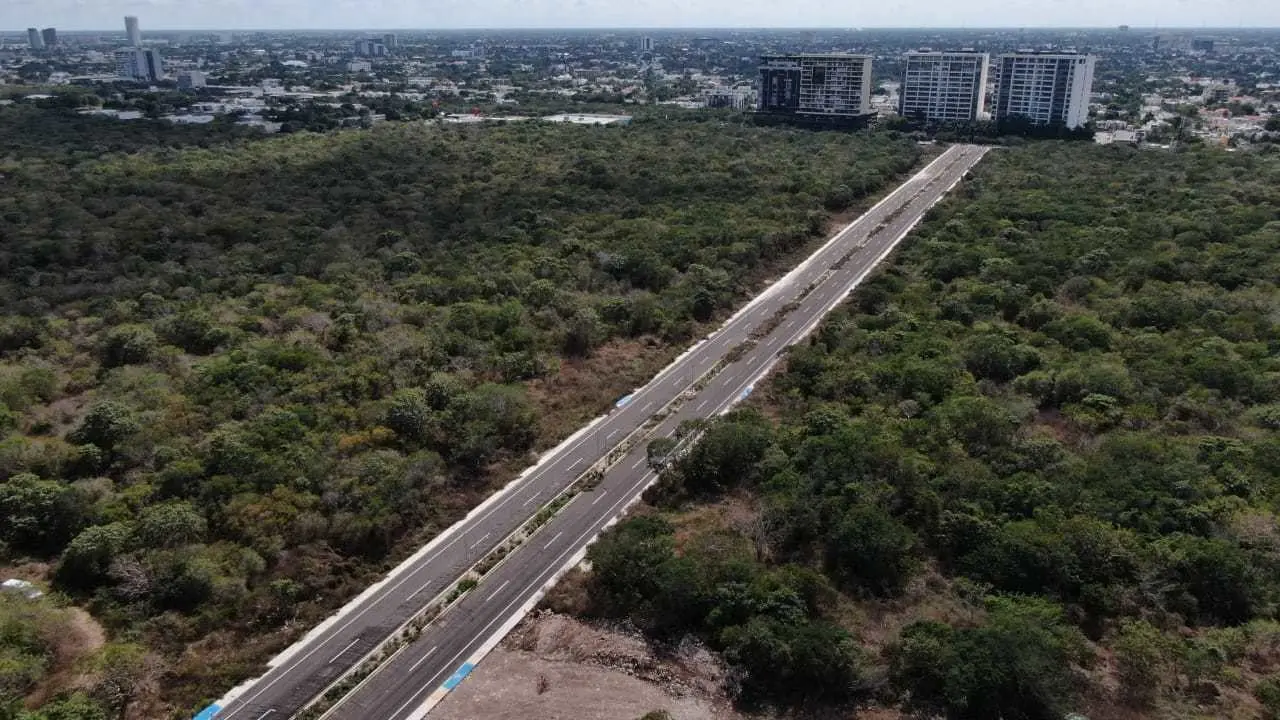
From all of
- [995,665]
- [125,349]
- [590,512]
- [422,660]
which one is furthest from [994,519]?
[125,349]

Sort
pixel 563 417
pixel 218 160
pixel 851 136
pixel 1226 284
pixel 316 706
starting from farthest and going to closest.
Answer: pixel 851 136 → pixel 218 160 → pixel 1226 284 → pixel 563 417 → pixel 316 706

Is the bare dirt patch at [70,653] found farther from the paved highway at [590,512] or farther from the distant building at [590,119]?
the distant building at [590,119]

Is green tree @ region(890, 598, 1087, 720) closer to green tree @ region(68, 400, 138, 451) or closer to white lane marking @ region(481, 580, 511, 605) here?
white lane marking @ region(481, 580, 511, 605)

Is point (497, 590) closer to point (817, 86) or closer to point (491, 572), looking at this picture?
point (491, 572)

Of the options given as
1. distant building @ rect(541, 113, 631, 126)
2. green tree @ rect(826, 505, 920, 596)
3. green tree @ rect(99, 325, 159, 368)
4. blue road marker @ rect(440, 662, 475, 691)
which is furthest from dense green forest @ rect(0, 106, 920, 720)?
distant building @ rect(541, 113, 631, 126)

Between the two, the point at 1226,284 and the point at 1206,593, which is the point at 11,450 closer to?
the point at 1206,593

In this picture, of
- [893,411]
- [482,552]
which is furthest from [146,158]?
[893,411]
